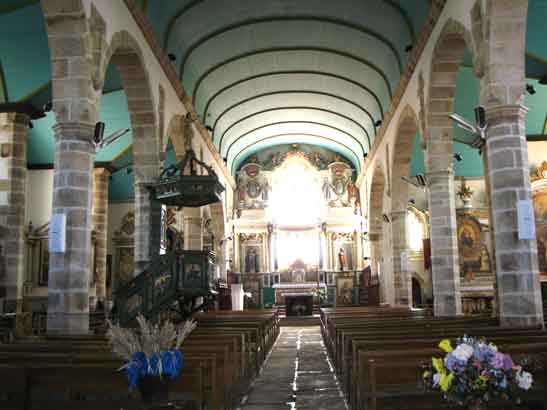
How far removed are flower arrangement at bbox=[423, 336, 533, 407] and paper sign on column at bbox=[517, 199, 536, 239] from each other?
228 inches

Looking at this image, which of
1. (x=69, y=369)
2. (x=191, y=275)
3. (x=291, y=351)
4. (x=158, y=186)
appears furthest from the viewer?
(x=291, y=351)

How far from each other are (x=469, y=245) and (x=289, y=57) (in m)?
10.7

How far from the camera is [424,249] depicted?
24.8 m

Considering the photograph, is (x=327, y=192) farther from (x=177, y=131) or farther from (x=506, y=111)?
(x=506, y=111)

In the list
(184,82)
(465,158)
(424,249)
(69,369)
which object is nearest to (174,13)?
(184,82)

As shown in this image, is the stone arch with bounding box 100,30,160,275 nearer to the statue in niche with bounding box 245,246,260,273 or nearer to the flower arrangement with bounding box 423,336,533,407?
the flower arrangement with bounding box 423,336,533,407

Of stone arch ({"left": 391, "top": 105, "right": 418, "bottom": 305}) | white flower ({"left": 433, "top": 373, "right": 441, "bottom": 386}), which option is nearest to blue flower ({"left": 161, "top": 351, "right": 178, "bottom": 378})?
white flower ({"left": 433, "top": 373, "right": 441, "bottom": 386})

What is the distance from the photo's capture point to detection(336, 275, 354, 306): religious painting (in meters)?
28.8

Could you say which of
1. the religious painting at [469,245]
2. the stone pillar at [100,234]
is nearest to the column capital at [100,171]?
the stone pillar at [100,234]

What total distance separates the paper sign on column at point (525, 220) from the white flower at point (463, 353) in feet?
19.3

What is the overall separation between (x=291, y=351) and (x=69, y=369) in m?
8.91

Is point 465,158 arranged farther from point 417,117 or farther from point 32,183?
point 32,183

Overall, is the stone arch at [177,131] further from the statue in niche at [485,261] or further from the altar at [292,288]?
the statue in niche at [485,261]

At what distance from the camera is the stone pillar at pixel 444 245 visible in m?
12.9
